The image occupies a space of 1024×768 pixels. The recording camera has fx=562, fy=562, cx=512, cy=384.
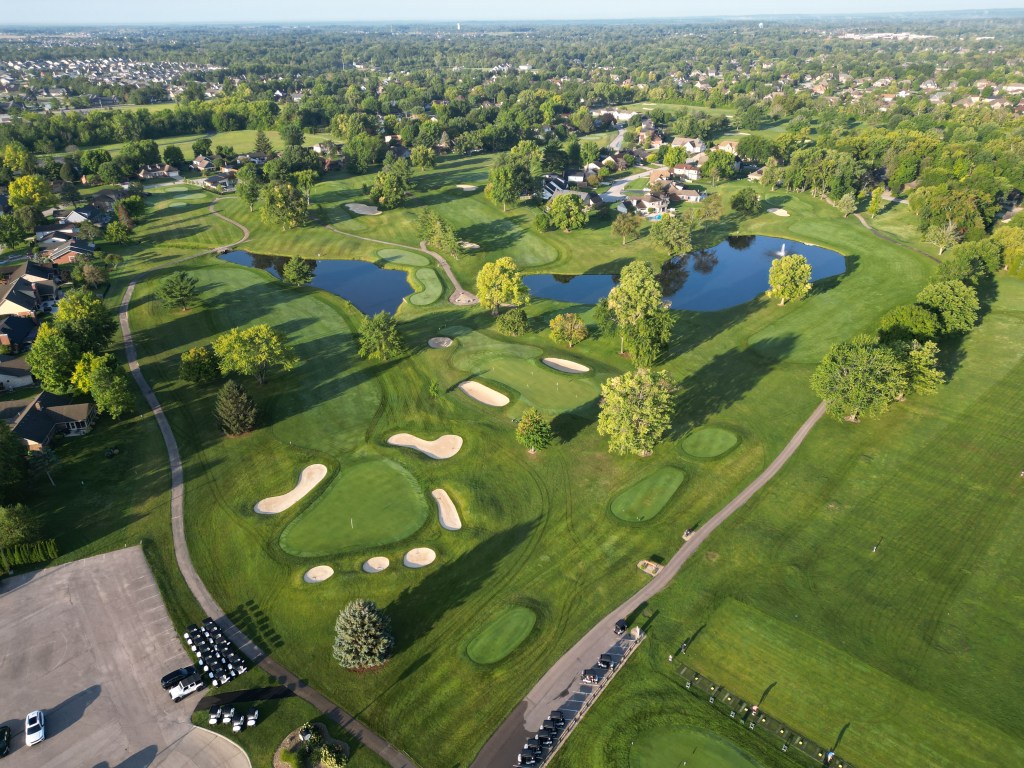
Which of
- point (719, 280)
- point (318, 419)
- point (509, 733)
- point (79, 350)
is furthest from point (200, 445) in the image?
point (719, 280)

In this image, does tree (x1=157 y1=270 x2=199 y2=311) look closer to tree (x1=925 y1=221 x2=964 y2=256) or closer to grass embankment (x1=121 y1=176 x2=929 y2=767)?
A: grass embankment (x1=121 y1=176 x2=929 y2=767)

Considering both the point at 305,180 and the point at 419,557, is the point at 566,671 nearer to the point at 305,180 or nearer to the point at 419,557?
the point at 419,557

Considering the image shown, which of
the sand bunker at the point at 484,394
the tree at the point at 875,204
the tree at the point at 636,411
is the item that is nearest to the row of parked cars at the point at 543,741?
the tree at the point at 636,411

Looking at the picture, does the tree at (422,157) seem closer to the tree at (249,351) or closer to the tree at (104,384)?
the tree at (249,351)

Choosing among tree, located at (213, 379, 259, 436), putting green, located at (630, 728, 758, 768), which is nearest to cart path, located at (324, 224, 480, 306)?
tree, located at (213, 379, 259, 436)

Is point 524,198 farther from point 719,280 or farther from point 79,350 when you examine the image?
point 79,350
